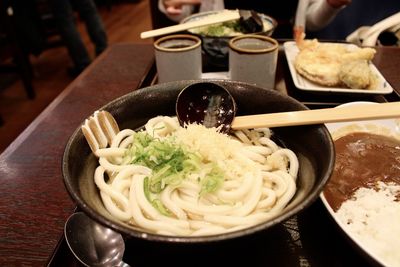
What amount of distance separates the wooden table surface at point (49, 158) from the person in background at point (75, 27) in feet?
8.00

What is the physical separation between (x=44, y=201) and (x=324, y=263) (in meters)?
0.87

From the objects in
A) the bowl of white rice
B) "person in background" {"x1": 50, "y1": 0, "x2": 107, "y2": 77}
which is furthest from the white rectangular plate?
"person in background" {"x1": 50, "y1": 0, "x2": 107, "y2": 77}

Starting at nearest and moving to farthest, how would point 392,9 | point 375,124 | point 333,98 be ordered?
point 375,124 → point 333,98 → point 392,9

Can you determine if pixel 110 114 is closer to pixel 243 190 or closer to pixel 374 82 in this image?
pixel 243 190

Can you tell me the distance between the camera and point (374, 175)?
1.05 m

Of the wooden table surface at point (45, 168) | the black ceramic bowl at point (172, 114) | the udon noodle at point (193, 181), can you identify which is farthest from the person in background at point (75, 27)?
the udon noodle at point (193, 181)

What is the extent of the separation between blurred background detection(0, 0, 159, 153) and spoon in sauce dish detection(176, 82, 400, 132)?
82.4 inches

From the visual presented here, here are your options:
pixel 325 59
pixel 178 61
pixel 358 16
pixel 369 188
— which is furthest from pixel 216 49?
pixel 358 16

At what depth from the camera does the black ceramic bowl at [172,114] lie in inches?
28.7

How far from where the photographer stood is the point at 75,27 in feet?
14.6

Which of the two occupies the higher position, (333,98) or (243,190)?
(243,190)

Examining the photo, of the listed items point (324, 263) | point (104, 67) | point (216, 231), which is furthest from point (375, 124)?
point (104, 67)

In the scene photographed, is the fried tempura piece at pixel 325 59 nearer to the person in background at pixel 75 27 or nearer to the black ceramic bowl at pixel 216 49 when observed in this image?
the black ceramic bowl at pixel 216 49

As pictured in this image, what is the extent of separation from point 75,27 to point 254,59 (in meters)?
3.56
